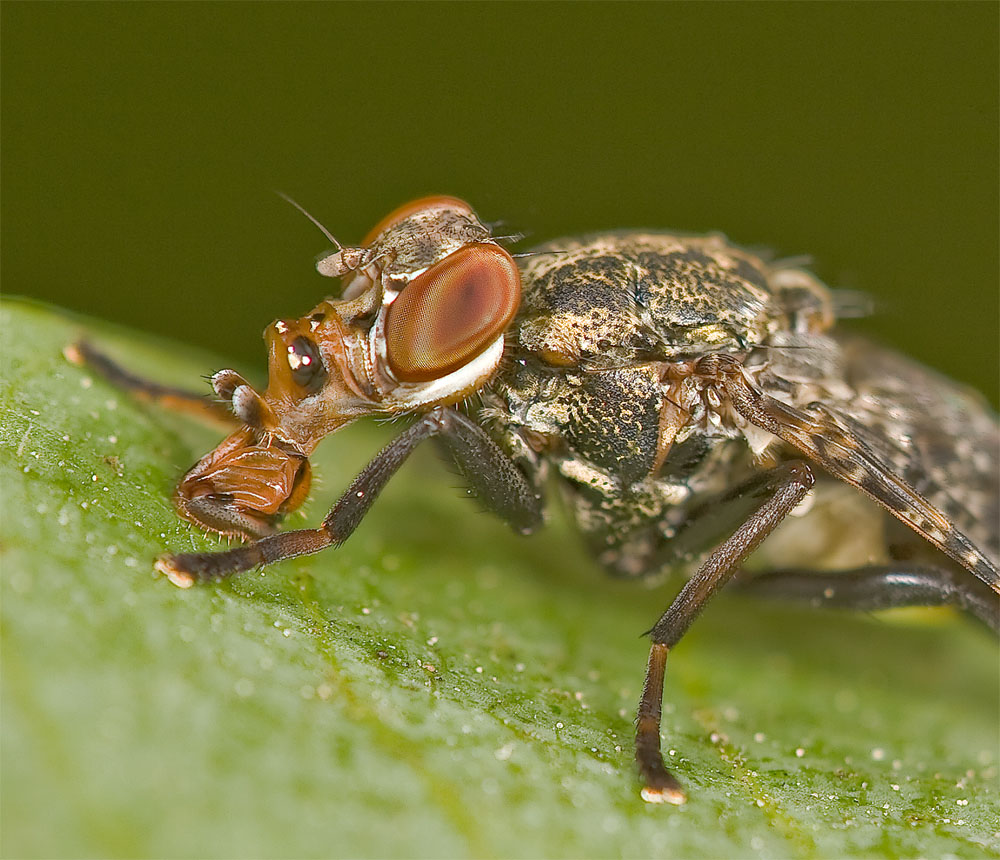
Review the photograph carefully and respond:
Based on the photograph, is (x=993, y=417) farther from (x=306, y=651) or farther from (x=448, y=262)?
(x=306, y=651)

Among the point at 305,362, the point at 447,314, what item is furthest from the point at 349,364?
the point at 447,314

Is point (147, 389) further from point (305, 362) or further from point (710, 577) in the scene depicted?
point (710, 577)

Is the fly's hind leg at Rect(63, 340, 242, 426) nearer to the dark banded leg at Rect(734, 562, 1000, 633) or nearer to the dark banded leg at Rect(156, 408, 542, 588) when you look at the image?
the dark banded leg at Rect(156, 408, 542, 588)

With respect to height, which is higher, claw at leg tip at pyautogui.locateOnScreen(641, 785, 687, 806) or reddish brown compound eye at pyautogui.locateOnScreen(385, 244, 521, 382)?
reddish brown compound eye at pyautogui.locateOnScreen(385, 244, 521, 382)

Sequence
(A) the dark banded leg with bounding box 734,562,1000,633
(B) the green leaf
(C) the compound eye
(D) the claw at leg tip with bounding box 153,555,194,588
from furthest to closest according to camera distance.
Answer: (A) the dark banded leg with bounding box 734,562,1000,633 < (C) the compound eye < (D) the claw at leg tip with bounding box 153,555,194,588 < (B) the green leaf

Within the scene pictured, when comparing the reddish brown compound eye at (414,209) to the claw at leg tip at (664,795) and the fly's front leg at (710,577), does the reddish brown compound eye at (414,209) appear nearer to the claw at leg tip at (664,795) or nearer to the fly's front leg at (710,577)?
the fly's front leg at (710,577)

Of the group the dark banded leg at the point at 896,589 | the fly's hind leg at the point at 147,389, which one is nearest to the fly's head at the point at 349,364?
the fly's hind leg at the point at 147,389

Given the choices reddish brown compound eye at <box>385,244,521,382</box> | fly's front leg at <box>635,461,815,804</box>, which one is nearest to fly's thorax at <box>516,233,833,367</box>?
reddish brown compound eye at <box>385,244,521,382</box>
